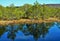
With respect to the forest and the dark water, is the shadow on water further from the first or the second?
the forest

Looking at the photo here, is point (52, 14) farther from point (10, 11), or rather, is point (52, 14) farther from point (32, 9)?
point (10, 11)

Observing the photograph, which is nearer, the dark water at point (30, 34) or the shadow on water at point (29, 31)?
the dark water at point (30, 34)

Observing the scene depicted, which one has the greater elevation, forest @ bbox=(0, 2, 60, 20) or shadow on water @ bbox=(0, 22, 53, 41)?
forest @ bbox=(0, 2, 60, 20)

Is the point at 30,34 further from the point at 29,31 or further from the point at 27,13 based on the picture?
the point at 27,13

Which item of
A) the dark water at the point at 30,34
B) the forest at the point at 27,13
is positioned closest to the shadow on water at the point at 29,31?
the dark water at the point at 30,34

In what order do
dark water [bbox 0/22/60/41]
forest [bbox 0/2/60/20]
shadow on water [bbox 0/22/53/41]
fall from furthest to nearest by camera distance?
forest [bbox 0/2/60/20] < shadow on water [bbox 0/22/53/41] < dark water [bbox 0/22/60/41]

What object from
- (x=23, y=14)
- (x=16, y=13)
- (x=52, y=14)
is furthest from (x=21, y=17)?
(x=52, y=14)

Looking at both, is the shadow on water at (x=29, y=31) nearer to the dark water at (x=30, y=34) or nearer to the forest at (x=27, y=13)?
the dark water at (x=30, y=34)

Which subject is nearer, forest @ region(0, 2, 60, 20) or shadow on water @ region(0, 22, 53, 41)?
shadow on water @ region(0, 22, 53, 41)

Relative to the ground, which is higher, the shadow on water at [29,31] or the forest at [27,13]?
the forest at [27,13]

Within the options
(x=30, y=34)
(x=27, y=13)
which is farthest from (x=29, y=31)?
(x=27, y=13)

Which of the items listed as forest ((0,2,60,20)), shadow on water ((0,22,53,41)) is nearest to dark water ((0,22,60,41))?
shadow on water ((0,22,53,41))

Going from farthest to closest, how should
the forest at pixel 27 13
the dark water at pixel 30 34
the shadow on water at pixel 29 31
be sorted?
the forest at pixel 27 13 → the shadow on water at pixel 29 31 → the dark water at pixel 30 34

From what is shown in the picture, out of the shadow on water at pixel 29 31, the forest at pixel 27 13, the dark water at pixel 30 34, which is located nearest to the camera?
the dark water at pixel 30 34
